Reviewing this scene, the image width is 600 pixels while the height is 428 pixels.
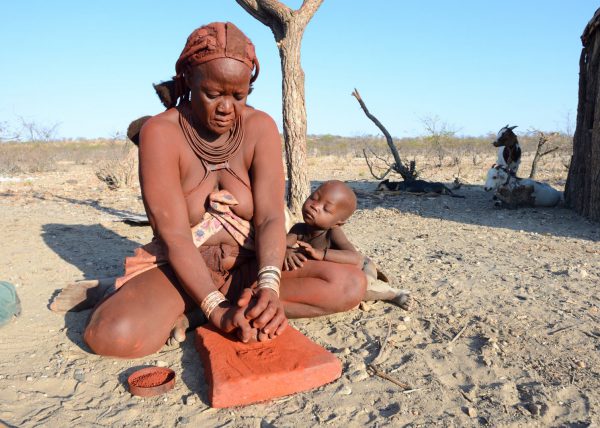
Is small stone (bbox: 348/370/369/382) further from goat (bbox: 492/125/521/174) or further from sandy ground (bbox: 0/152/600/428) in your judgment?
goat (bbox: 492/125/521/174)

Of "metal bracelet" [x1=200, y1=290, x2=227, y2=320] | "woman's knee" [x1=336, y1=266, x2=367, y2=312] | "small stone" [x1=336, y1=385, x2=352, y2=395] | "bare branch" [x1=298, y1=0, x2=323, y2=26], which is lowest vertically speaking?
"small stone" [x1=336, y1=385, x2=352, y2=395]

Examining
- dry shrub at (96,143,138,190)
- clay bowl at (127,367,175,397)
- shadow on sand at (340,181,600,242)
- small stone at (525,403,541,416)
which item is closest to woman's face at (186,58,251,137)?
clay bowl at (127,367,175,397)

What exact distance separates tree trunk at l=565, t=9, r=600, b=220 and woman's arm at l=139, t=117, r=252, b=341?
5360 millimetres

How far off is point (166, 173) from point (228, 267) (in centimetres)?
63

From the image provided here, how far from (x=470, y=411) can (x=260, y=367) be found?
84 cm

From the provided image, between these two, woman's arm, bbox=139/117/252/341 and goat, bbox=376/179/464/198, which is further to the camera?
goat, bbox=376/179/464/198

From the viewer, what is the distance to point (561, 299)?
132 inches

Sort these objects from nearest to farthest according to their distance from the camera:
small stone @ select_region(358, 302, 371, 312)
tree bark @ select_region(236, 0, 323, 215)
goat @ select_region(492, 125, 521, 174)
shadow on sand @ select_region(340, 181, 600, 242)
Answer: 1. small stone @ select_region(358, 302, 371, 312)
2. tree bark @ select_region(236, 0, 323, 215)
3. shadow on sand @ select_region(340, 181, 600, 242)
4. goat @ select_region(492, 125, 521, 174)

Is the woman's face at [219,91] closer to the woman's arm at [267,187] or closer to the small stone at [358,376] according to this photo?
Answer: the woman's arm at [267,187]

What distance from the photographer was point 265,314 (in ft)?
7.56

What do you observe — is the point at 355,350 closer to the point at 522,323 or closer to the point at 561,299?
the point at 522,323

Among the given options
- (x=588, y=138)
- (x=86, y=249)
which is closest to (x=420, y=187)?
(x=588, y=138)

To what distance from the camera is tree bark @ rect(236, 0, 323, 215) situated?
229 inches

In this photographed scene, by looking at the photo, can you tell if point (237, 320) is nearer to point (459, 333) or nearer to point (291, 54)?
point (459, 333)
